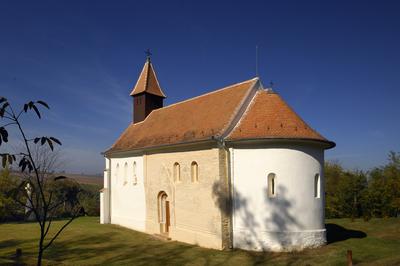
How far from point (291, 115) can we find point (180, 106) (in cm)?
970

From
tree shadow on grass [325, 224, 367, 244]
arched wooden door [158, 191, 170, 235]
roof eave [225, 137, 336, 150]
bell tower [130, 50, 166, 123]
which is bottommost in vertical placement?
tree shadow on grass [325, 224, 367, 244]

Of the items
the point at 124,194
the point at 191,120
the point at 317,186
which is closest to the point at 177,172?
the point at 191,120

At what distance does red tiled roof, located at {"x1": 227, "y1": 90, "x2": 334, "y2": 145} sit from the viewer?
1747 centimetres

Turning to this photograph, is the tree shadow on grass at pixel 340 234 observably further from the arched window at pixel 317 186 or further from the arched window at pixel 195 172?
the arched window at pixel 195 172

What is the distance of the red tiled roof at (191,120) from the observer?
19.5 meters

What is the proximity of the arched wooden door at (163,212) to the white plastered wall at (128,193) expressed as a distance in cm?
208

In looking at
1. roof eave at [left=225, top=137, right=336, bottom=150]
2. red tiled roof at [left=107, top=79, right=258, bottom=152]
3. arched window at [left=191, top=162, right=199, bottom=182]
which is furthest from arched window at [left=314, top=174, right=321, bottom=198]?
arched window at [left=191, top=162, right=199, bottom=182]

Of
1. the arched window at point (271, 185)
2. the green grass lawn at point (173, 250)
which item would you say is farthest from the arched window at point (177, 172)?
the arched window at point (271, 185)

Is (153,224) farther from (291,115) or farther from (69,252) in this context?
(291,115)

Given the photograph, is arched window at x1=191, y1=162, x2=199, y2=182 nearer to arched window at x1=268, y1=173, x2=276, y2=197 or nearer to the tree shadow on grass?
arched window at x1=268, y1=173, x2=276, y2=197

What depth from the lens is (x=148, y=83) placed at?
101 feet

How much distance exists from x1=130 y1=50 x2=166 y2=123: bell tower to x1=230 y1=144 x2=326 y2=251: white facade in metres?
14.1

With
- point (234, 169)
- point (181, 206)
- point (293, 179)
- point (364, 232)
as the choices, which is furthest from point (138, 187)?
A: point (364, 232)

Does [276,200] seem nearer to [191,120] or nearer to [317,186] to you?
[317,186]
